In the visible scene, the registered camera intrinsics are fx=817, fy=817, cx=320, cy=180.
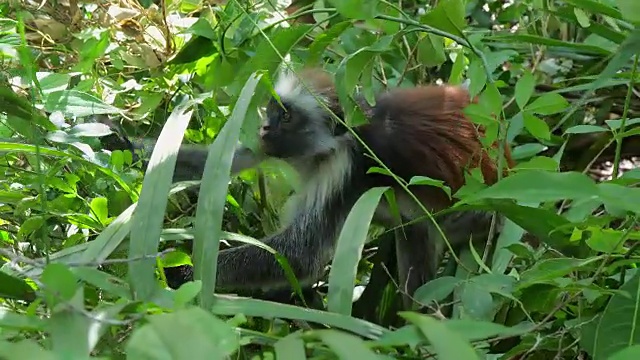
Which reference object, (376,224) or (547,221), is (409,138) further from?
(547,221)

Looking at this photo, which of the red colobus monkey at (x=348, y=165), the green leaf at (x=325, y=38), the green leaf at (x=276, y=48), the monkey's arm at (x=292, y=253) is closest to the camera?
the green leaf at (x=325, y=38)

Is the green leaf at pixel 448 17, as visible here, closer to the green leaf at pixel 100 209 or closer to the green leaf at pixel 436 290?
the green leaf at pixel 436 290

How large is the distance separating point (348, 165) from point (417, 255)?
46cm

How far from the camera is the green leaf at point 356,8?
1.77m

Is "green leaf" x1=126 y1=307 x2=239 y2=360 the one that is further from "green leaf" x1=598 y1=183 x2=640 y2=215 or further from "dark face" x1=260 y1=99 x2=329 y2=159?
Result: "dark face" x1=260 y1=99 x2=329 y2=159

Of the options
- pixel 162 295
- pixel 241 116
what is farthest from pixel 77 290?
pixel 241 116

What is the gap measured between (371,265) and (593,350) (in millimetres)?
1636

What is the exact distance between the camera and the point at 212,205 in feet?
5.46

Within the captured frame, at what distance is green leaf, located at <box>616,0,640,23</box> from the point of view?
1.25 metres

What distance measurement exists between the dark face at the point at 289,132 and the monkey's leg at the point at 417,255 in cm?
52

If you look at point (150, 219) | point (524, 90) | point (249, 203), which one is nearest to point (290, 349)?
point (150, 219)

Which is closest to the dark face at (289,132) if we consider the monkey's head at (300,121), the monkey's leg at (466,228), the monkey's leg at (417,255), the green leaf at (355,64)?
the monkey's head at (300,121)

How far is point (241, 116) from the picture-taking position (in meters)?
1.79

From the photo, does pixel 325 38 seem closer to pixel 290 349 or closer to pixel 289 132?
pixel 290 349
